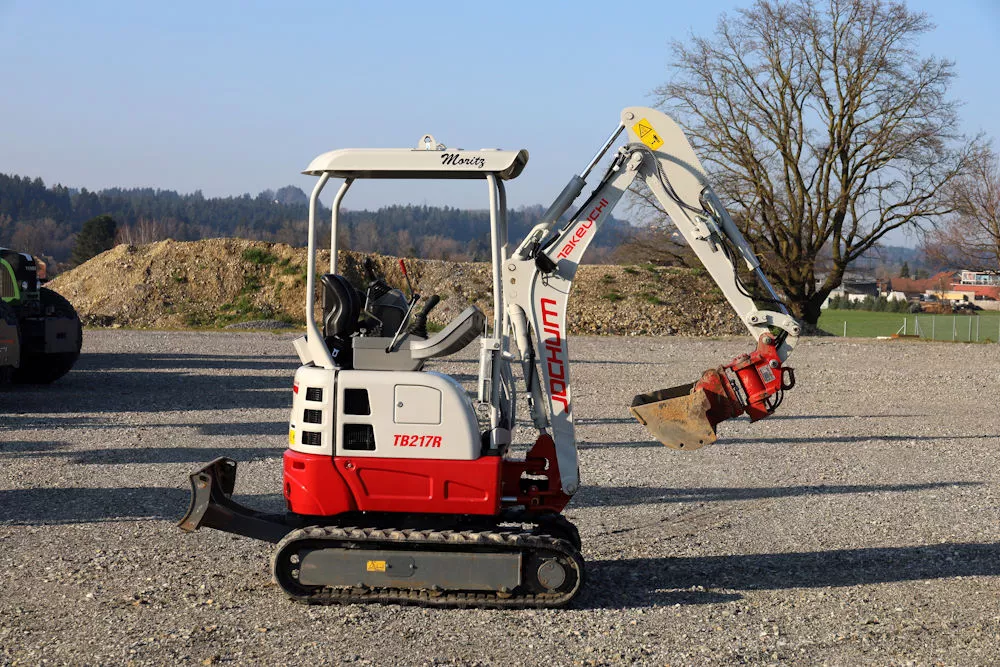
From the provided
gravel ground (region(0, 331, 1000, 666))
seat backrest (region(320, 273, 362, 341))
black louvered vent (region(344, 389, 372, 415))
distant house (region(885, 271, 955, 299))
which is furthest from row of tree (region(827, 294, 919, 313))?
black louvered vent (region(344, 389, 372, 415))

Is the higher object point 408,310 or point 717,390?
point 408,310

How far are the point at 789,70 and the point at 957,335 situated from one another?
11.5 meters

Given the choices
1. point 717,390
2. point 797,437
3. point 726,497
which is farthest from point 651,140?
point 797,437

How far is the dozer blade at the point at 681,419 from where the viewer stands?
6.89 metres

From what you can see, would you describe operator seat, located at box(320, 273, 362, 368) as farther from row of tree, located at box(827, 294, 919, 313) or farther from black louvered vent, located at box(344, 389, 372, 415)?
row of tree, located at box(827, 294, 919, 313)

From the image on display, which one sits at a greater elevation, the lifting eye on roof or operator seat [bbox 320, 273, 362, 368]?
the lifting eye on roof

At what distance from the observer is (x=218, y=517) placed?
674 centimetres

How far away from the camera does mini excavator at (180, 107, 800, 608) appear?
6.34 m

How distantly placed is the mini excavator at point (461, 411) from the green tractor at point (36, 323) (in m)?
10.8

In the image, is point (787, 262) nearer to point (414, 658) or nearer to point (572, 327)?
point (572, 327)

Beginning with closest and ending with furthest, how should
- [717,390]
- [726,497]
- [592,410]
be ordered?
1. [717,390]
2. [726,497]
3. [592,410]

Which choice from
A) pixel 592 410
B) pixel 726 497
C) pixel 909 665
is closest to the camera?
pixel 909 665

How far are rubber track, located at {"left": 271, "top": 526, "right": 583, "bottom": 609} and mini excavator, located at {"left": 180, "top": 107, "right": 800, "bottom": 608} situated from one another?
0.01 m

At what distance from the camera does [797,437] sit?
43.3ft
